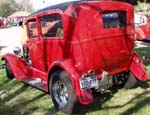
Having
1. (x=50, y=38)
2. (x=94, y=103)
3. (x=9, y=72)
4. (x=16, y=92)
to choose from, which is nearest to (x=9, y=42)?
(x=9, y=72)

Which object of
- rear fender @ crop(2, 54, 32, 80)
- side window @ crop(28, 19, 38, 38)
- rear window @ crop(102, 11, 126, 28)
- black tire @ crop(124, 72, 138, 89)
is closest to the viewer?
rear window @ crop(102, 11, 126, 28)

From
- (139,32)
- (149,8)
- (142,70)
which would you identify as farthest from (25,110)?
(149,8)

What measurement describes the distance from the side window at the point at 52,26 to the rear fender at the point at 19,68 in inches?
51.2

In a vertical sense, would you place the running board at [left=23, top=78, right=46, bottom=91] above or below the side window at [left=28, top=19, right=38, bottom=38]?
below

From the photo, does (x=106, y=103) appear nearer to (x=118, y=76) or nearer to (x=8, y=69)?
(x=118, y=76)

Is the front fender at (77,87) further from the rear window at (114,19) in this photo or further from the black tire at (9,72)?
the black tire at (9,72)

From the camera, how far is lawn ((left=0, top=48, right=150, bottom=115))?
6.15 meters

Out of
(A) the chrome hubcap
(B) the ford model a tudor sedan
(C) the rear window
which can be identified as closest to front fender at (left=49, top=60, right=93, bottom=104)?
(B) the ford model a tudor sedan

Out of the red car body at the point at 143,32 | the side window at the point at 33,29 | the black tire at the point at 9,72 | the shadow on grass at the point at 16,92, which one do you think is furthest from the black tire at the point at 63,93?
the red car body at the point at 143,32

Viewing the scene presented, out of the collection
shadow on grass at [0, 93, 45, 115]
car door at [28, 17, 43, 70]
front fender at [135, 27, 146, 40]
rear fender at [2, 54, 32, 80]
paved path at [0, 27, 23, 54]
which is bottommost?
paved path at [0, 27, 23, 54]

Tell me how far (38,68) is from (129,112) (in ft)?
8.79

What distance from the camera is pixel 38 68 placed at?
25.8 ft

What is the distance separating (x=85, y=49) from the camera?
19.7 feet

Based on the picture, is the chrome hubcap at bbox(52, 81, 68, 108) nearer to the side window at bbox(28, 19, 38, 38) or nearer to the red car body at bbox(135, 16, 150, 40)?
the side window at bbox(28, 19, 38, 38)
